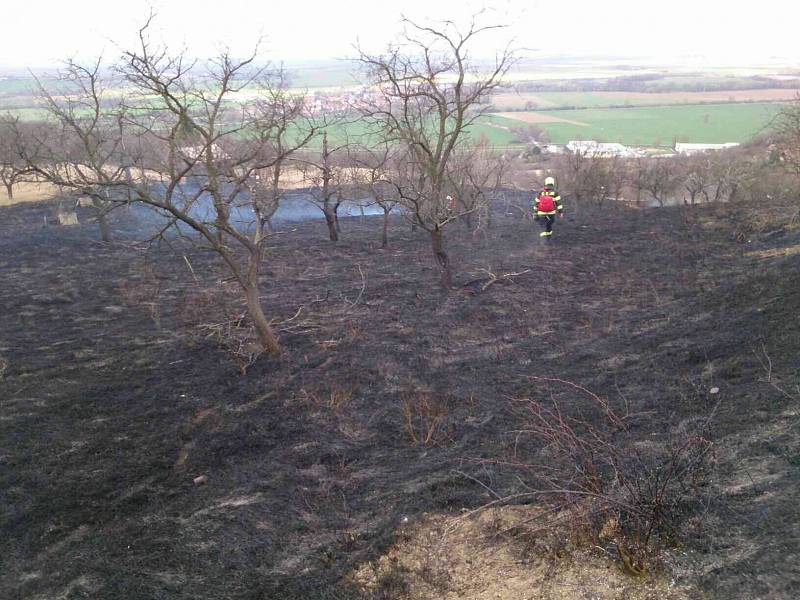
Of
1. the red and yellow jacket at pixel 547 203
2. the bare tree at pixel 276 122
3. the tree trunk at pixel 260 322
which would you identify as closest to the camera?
the bare tree at pixel 276 122

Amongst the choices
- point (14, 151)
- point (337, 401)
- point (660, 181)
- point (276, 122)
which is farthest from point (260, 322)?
point (660, 181)

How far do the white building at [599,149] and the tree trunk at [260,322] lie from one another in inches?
650

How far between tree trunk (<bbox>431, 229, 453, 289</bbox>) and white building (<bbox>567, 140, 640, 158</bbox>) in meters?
12.2

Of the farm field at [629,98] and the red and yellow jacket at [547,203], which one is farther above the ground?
the farm field at [629,98]

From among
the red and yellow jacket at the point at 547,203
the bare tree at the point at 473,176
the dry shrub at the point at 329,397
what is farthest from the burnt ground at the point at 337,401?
the bare tree at the point at 473,176

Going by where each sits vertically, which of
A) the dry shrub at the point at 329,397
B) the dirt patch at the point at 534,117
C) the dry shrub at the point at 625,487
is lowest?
the dry shrub at the point at 329,397

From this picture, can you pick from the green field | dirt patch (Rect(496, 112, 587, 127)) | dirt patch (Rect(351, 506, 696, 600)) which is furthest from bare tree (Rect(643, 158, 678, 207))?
dirt patch (Rect(496, 112, 587, 127))

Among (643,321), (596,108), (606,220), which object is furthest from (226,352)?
(596,108)

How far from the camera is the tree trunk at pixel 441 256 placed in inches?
439

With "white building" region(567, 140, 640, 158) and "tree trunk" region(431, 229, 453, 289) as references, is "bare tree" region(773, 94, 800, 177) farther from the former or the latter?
"tree trunk" region(431, 229, 453, 289)

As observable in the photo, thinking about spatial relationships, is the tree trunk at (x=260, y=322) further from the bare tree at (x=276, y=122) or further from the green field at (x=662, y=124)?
the green field at (x=662, y=124)

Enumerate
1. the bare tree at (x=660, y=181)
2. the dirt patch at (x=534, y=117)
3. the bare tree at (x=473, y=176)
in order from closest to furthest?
the bare tree at (x=473, y=176)
the bare tree at (x=660, y=181)
the dirt patch at (x=534, y=117)

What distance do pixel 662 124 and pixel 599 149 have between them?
22.0 meters

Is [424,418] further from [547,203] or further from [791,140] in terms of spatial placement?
[791,140]
